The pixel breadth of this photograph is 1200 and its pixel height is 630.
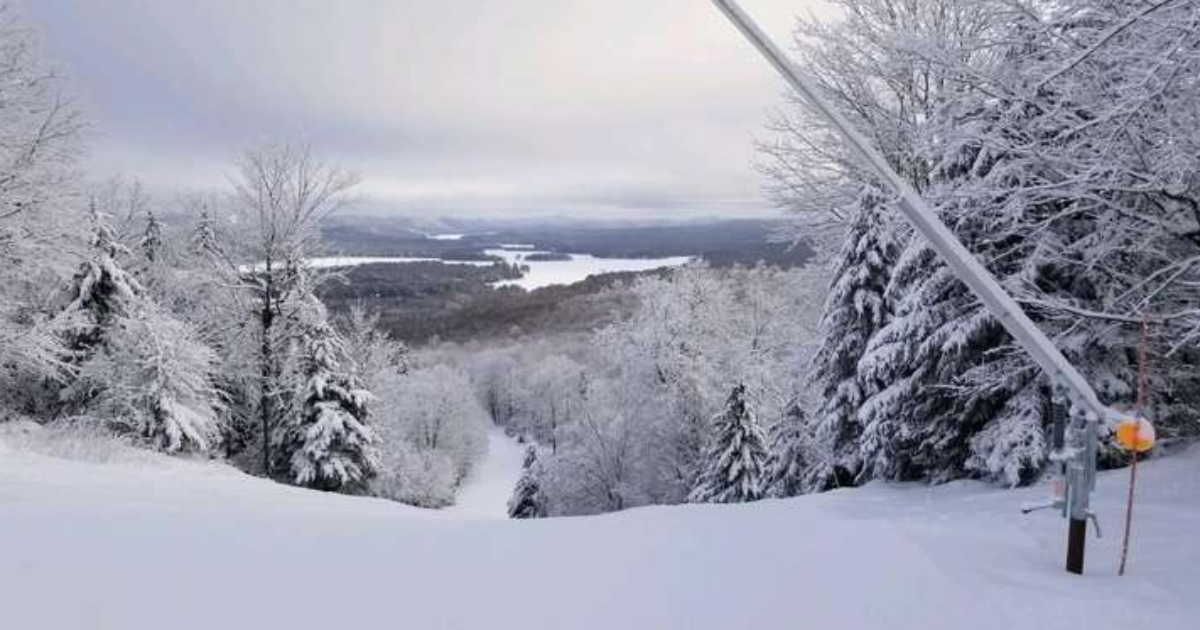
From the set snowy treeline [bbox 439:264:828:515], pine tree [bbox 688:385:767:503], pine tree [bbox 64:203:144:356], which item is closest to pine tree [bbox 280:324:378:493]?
pine tree [bbox 64:203:144:356]

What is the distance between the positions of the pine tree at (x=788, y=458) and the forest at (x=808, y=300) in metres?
0.07

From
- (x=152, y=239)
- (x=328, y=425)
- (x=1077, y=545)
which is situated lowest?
(x=328, y=425)

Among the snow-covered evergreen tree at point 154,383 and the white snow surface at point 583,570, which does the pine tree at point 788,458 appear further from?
the snow-covered evergreen tree at point 154,383

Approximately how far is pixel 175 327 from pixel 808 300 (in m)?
16.9

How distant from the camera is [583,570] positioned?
3891mm

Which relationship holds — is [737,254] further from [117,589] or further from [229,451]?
[117,589]

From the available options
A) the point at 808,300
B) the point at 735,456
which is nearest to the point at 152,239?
the point at 735,456

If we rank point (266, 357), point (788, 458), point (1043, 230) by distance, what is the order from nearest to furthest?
point (1043, 230) < point (788, 458) < point (266, 357)

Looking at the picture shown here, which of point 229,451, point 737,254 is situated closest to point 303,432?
point 229,451

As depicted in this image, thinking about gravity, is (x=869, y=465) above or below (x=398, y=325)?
above

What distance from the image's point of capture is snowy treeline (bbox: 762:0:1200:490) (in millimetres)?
5656

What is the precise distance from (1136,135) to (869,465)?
5.36 meters

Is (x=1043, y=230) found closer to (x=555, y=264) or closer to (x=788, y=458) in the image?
(x=788, y=458)

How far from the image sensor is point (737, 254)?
4016 cm
